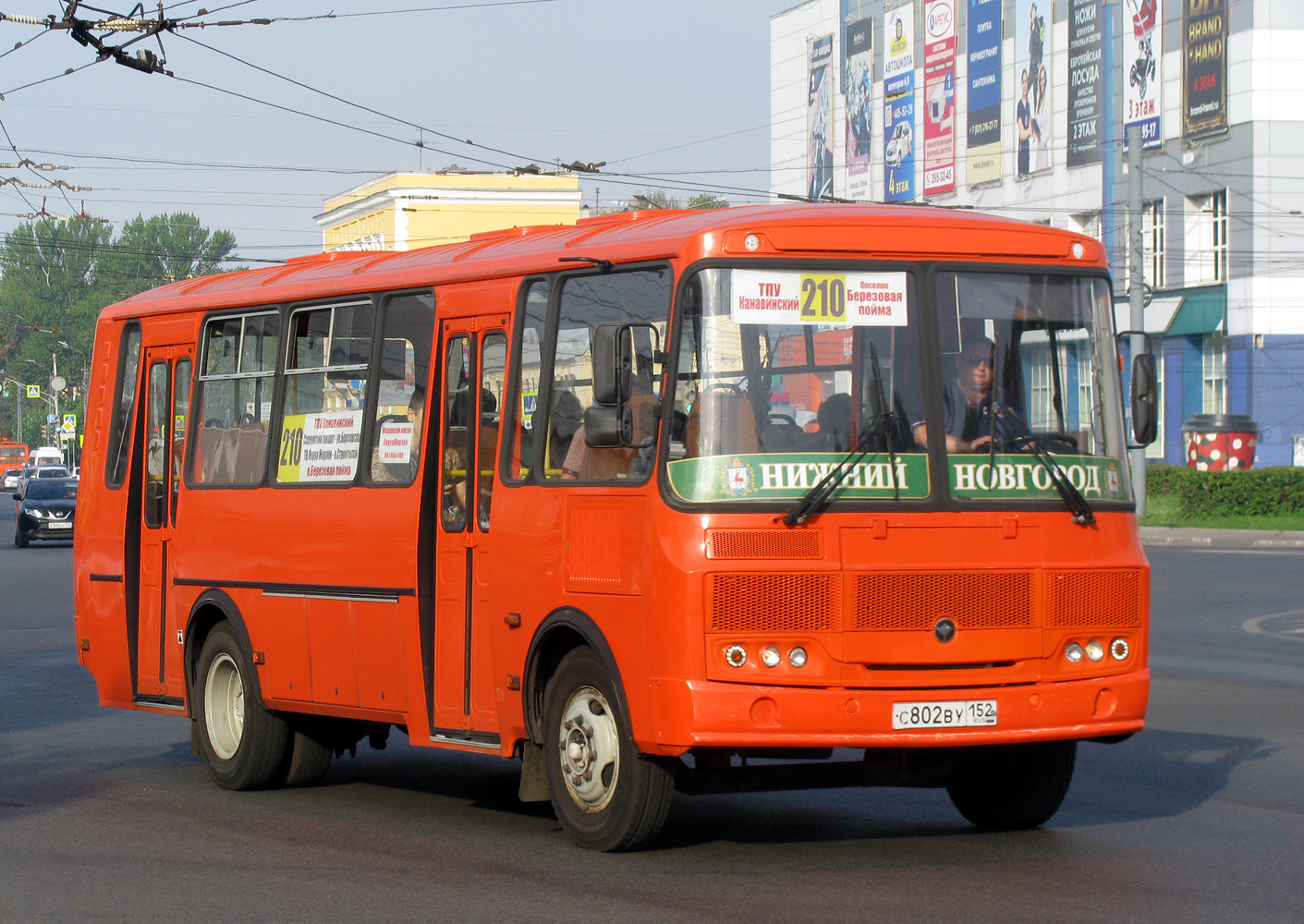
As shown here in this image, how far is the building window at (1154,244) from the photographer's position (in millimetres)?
55156

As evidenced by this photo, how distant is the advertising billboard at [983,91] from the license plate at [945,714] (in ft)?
187

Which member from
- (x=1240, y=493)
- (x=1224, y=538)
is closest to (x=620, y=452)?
(x=1224, y=538)

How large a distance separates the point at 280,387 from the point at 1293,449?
4506cm

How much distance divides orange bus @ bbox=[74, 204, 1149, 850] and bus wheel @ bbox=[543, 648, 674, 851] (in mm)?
14

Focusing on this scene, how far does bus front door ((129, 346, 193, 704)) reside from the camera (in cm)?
1166

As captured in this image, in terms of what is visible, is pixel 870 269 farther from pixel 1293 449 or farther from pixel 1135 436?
pixel 1293 449

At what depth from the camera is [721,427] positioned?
7.76 meters

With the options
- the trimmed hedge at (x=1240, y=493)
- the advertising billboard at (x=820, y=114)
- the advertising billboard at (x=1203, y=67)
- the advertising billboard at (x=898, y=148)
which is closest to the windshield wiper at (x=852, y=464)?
the trimmed hedge at (x=1240, y=493)

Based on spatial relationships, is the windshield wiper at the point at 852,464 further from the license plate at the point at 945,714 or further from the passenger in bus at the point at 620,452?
the license plate at the point at 945,714

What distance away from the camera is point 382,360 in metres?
10.0

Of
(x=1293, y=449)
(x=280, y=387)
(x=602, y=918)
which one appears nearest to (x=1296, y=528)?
(x=1293, y=449)

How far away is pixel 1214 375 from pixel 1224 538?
18739 mm

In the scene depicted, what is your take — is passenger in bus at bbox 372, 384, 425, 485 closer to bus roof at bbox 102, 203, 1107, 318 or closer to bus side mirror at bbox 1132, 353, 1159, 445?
bus roof at bbox 102, 203, 1107, 318

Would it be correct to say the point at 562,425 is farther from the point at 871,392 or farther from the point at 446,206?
the point at 446,206
